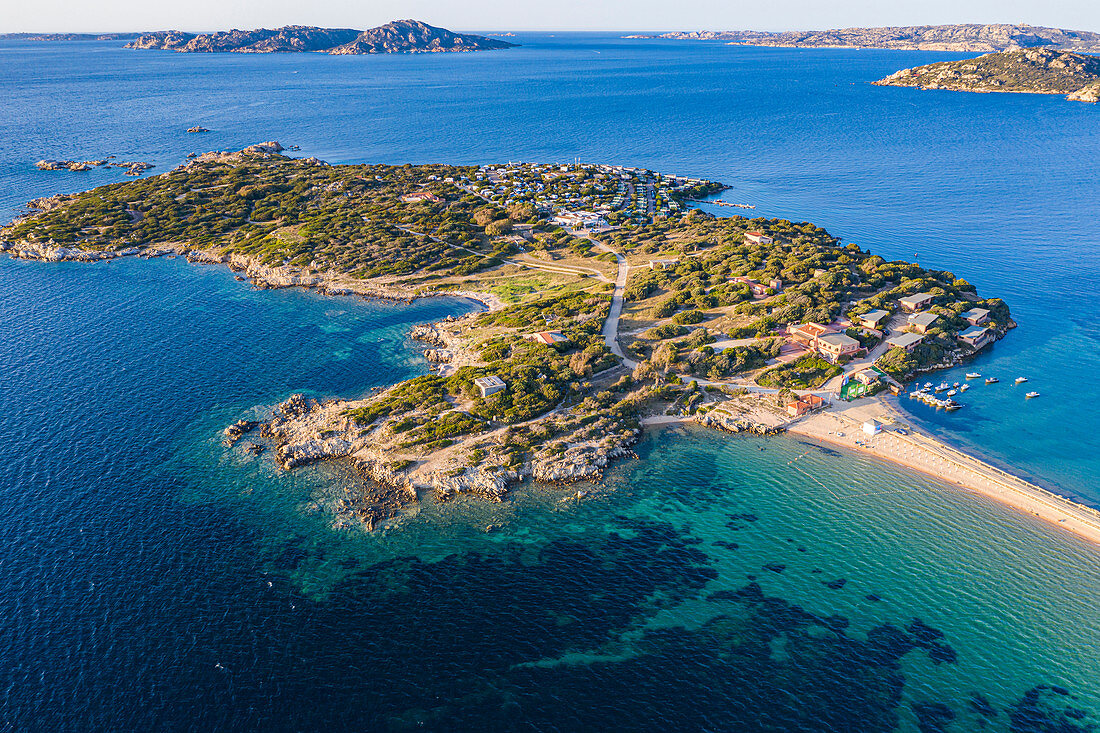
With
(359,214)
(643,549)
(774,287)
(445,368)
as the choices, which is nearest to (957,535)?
(643,549)

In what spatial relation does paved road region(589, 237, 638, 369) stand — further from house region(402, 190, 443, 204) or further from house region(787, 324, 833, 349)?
house region(402, 190, 443, 204)

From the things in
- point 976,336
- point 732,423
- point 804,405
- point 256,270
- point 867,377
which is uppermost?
point 256,270

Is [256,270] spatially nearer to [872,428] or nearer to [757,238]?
[757,238]

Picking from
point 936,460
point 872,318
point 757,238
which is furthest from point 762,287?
point 936,460

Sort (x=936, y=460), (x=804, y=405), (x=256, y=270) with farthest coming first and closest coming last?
(x=256, y=270) < (x=804, y=405) < (x=936, y=460)

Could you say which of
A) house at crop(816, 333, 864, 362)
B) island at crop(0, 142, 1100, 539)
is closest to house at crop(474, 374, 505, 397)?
island at crop(0, 142, 1100, 539)

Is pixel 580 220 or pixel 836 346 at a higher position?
pixel 580 220

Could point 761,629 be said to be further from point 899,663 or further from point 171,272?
point 171,272
